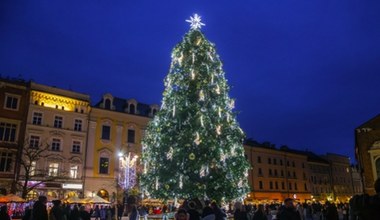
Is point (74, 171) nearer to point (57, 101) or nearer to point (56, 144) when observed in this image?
point (56, 144)

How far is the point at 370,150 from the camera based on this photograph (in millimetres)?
37656

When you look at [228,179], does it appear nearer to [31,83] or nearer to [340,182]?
[31,83]

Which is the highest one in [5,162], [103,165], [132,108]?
[132,108]

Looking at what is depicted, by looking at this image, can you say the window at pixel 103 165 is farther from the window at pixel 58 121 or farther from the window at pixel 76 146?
the window at pixel 58 121

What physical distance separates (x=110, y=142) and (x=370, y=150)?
31.7 m

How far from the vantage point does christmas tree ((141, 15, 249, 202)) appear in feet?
64.1

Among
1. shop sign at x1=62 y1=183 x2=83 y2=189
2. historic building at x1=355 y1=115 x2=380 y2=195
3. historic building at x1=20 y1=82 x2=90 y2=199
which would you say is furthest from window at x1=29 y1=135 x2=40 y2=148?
historic building at x1=355 y1=115 x2=380 y2=195

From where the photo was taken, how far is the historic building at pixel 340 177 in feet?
277

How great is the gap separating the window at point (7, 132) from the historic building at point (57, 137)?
4.80 feet

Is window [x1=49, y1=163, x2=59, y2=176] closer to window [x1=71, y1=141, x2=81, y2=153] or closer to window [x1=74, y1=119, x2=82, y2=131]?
window [x1=71, y1=141, x2=81, y2=153]

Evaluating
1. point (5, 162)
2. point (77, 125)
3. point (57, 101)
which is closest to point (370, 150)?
point (77, 125)

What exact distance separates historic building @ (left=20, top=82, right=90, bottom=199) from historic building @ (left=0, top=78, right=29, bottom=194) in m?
0.80

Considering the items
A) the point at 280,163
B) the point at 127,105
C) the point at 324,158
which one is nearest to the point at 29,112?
the point at 127,105

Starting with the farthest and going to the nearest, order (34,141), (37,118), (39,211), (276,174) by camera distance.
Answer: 1. (276,174)
2. (37,118)
3. (34,141)
4. (39,211)
